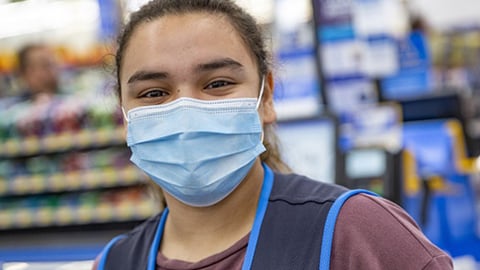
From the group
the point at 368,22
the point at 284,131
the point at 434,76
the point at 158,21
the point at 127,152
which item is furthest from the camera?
the point at 434,76

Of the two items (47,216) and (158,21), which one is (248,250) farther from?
(47,216)

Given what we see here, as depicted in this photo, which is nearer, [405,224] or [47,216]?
[405,224]

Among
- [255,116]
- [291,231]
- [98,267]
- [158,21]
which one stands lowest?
[98,267]

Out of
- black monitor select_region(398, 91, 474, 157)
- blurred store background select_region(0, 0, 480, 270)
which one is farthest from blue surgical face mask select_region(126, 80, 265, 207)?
black monitor select_region(398, 91, 474, 157)

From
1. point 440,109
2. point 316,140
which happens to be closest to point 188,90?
point 316,140

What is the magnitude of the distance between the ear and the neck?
13cm

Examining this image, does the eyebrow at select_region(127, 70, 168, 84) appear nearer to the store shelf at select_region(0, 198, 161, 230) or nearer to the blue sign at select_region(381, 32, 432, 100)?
the store shelf at select_region(0, 198, 161, 230)

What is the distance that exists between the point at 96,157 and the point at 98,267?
12.7 ft

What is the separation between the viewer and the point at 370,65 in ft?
13.7

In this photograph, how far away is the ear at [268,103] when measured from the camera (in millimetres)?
1427

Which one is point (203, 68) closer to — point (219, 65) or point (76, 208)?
point (219, 65)

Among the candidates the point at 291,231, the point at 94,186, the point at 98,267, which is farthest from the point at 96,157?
the point at 291,231

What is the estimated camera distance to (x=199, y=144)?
129 cm

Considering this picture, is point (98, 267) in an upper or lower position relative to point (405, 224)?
lower
